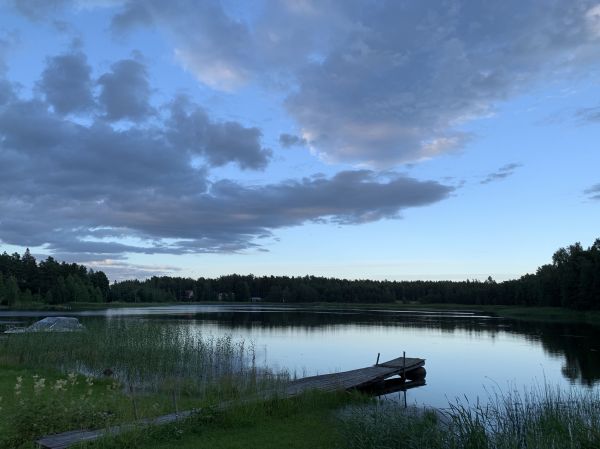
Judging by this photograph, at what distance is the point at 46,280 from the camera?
13588 cm

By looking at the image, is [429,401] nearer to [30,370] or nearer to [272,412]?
[272,412]

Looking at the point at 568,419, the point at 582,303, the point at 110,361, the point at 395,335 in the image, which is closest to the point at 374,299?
the point at 582,303

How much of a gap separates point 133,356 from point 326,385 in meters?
12.7

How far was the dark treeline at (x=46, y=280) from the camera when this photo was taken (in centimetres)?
12594

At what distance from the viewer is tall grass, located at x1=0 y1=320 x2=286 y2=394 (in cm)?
2405

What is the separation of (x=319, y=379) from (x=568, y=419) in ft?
39.3

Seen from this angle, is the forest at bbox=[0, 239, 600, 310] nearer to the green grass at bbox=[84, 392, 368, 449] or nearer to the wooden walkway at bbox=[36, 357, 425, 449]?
the wooden walkway at bbox=[36, 357, 425, 449]

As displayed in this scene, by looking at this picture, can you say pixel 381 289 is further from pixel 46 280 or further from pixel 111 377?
pixel 111 377

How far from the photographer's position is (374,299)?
189125 mm

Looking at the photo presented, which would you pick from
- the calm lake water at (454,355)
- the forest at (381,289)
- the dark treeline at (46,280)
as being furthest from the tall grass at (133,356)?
the dark treeline at (46,280)

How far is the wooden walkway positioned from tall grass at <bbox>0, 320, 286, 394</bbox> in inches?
122

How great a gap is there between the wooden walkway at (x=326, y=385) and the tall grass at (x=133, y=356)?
10.2ft

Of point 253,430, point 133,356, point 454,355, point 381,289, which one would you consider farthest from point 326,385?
point 381,289

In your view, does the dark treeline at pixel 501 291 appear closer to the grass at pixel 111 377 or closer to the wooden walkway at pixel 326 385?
the wooden walkway at pixel 326 385
